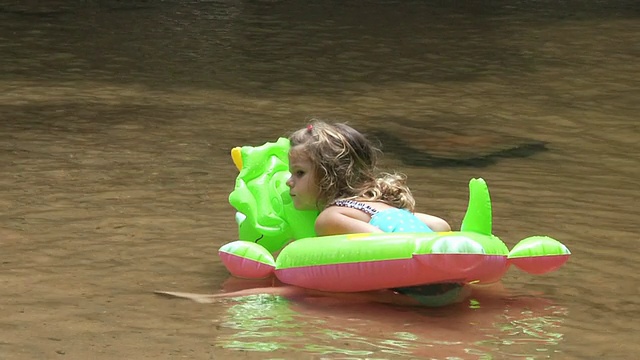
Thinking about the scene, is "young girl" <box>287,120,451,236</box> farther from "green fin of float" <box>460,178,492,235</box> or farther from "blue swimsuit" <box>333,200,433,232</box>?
"green fin of float" <box>460,178,492,235</box>

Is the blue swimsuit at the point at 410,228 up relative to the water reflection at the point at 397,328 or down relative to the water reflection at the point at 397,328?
up

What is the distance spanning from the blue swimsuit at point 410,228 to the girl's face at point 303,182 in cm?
12

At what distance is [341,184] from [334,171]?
6cm

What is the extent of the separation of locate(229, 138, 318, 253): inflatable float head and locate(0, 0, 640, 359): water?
0.73ft

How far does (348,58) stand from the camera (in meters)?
9.74

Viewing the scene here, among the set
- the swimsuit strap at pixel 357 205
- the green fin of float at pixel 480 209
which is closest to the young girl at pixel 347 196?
the swimsuit strap at pixel 357 205

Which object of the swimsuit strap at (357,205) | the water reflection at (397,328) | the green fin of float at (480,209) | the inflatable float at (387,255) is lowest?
the water reflection at (397,328)

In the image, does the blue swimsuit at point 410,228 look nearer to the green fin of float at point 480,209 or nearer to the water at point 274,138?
the water at point 274,138

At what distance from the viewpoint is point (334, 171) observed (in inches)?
162

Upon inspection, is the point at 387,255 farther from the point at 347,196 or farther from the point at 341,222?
the point at 347,196

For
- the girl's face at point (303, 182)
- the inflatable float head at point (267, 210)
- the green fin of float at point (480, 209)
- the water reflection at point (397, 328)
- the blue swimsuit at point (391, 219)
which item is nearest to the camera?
the water reflection at point (397, 328)

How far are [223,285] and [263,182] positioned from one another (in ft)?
1.46

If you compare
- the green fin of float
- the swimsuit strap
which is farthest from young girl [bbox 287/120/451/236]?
the green fin of float

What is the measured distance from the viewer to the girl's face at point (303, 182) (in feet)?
13.6
